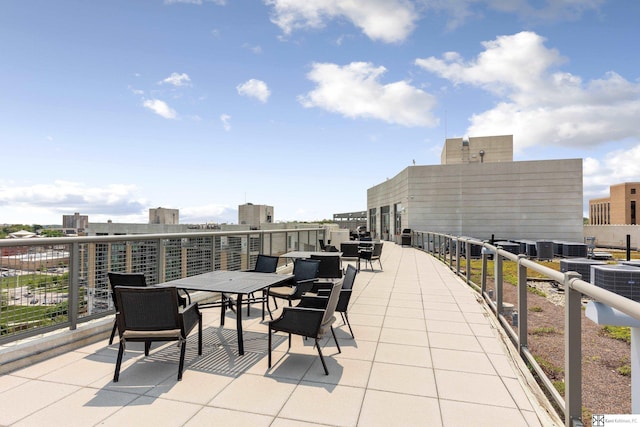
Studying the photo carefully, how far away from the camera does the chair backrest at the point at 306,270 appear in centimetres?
512

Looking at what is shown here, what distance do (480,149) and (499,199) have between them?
625cm

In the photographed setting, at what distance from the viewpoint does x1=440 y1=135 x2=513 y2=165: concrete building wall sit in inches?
1050

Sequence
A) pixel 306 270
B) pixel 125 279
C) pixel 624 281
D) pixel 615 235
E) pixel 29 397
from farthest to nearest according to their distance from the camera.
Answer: pixel 615 235 → pixel 624 281 → pixel 306 270 → pixel 125 279 → pixel 29 397

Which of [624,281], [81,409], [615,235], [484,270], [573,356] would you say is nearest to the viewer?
Result: [573,356]

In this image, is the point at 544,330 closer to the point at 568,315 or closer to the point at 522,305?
the point at 522,305

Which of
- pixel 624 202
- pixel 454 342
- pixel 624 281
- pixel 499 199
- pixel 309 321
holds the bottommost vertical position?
pixel 454 342

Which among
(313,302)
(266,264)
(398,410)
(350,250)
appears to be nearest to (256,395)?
(398,410)

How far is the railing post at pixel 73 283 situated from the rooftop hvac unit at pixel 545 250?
1880 centimetres

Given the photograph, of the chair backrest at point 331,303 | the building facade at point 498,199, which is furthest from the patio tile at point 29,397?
the building facade at point 498,199

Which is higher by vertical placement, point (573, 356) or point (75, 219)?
point (75, 219)

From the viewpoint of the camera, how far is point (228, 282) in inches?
154

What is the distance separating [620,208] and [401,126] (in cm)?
8123

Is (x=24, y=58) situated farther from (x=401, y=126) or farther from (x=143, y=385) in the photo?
(x=401, y=126)

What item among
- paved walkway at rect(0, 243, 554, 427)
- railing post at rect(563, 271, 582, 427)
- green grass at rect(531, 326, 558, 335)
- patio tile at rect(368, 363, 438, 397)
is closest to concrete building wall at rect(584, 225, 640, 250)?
green grass at rect(531, 326, 558, 335)
